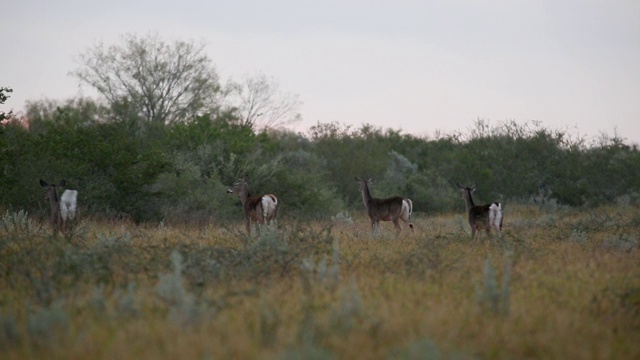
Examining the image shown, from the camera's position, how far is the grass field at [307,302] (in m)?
5.68

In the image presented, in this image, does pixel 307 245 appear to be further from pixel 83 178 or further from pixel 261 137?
pixel 261 137

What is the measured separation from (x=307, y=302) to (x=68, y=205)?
25.3 ft

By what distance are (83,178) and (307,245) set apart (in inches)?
453

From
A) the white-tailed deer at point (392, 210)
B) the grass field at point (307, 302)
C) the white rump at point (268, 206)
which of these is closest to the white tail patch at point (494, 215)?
the grass field at point (307, 302)

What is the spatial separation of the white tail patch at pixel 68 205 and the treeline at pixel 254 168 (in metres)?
6.02

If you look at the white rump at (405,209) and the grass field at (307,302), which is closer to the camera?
the grass field at (307,302)

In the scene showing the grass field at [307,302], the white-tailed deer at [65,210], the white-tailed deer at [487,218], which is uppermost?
the white-tailed deer at [65,210]

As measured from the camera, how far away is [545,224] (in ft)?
62.8

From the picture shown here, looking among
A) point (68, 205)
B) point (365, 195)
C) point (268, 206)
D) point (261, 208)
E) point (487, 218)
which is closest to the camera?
point (68, 205)

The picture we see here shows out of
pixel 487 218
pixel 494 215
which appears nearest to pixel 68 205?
pixel 487 218

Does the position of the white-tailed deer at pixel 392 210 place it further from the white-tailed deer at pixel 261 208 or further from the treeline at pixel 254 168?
the treeline at pixel 254 168

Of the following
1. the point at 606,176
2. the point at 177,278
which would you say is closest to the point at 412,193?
the point at 606,176

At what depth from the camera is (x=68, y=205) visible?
1355 centimetres

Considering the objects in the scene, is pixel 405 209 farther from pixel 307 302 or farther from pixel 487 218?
pixel 307 302
